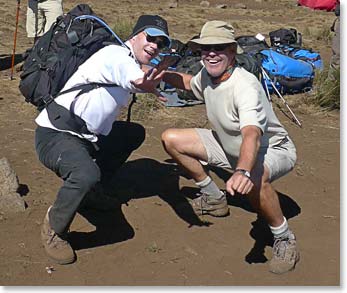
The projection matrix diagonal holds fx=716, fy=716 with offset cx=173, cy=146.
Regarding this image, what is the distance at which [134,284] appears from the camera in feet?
13.5

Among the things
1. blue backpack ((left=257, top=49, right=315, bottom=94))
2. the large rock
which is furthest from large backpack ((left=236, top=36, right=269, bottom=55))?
the large rock

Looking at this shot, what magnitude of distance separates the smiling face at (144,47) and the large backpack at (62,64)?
11cm

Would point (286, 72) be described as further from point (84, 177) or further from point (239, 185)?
point (239, 185)

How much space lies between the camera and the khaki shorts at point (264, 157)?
4.37m

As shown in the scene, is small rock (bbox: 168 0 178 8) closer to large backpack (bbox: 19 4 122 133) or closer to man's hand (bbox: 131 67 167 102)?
large backpack (bbox: 19 4 122 133)

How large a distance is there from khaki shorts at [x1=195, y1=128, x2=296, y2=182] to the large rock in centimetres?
136

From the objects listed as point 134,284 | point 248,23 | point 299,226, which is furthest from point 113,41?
point 248,23

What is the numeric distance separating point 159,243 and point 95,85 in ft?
3.66

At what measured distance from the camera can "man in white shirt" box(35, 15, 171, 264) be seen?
420cm

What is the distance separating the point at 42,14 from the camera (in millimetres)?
10000

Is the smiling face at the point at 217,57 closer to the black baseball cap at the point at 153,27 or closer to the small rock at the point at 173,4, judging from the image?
the black baseball cap at the point at 153,27

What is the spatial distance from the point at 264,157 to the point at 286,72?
4.54 m

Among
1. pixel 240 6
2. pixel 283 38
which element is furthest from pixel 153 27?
pixel 240 6

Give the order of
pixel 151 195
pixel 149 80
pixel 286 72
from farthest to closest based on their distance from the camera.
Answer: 1. pixel 286 72
2. pixel 151 195
3. pixel 149 80
